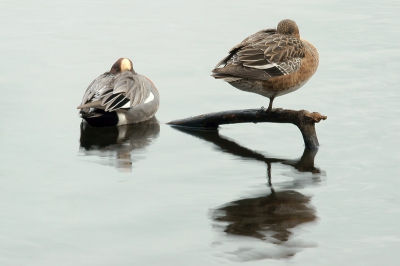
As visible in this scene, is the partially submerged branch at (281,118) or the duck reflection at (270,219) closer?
the duck reflection at (270,219)

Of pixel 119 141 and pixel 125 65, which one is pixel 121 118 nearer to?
pixel 119 141

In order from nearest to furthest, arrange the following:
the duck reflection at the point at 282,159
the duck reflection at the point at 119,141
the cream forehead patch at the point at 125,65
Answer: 1. the duck reflection at the point at 282,159
2. the duck reflection at the point at 119,141
3. the cream forehead patch at the point at 125,65

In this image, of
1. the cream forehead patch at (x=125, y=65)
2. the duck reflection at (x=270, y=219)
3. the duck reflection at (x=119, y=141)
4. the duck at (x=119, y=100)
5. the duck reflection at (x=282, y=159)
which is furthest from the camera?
the cream forehead patch at (x=125, y=65)

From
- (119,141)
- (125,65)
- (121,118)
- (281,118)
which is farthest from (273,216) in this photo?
(125,65)

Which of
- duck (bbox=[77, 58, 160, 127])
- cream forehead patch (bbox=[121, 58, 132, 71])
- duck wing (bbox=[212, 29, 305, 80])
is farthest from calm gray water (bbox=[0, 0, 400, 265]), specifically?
duck wing (bbox=[212, 29, 305, 80])

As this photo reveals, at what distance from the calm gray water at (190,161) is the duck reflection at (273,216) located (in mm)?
21

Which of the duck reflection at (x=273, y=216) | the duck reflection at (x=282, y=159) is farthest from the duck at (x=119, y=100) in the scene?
the duck reflection at (x=273, y=216)

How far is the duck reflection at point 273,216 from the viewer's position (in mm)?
7008

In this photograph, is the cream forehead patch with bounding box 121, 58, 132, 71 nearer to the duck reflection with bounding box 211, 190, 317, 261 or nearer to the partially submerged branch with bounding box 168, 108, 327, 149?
the partially submerged branch with bounding box 168, 108, 327, 149

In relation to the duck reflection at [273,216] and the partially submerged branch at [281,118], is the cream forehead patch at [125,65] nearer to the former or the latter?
the partially submerged branch at [281,118]

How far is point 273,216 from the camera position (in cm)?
781

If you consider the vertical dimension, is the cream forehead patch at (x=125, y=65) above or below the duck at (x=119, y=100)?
above

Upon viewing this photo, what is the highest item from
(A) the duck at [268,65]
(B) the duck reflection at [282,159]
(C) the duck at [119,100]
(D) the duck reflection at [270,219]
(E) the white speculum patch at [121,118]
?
(A) the duck at [268,65]

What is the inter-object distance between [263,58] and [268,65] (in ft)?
0.38
